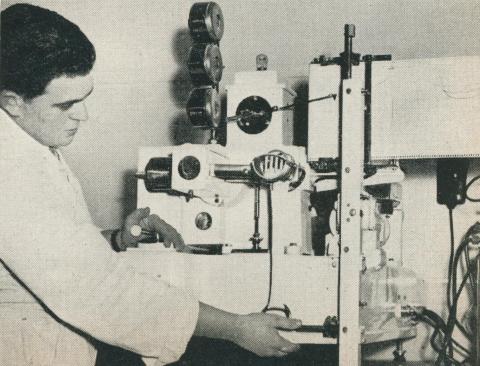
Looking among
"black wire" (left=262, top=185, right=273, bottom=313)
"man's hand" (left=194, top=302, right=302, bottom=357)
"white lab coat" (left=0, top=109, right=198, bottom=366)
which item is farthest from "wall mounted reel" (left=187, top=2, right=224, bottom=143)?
"man's hand" (left=194, top=302, right=302, bottom=357)

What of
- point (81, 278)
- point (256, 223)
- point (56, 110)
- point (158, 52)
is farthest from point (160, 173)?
point (158, 52)

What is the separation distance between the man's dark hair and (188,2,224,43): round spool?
487 mm

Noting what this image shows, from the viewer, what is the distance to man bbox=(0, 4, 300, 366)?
1.28m

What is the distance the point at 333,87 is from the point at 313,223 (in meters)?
0.53

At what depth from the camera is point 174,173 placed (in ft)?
5.45

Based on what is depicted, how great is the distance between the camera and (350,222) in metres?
1.50

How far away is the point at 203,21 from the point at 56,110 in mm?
562

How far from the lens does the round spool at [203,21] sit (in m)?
1.78

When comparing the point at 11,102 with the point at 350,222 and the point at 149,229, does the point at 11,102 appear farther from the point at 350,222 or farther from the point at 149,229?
the point at 350,222

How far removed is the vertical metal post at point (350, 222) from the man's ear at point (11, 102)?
74 centimetres

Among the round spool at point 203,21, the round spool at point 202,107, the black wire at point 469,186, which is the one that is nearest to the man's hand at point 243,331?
the round spool at point 202,107

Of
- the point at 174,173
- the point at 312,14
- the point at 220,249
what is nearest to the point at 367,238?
the point at 220,249

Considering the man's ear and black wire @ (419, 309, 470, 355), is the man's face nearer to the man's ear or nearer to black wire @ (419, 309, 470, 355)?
the man's ear

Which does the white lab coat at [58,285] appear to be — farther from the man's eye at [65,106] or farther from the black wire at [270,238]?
the black wire at [270,238]
